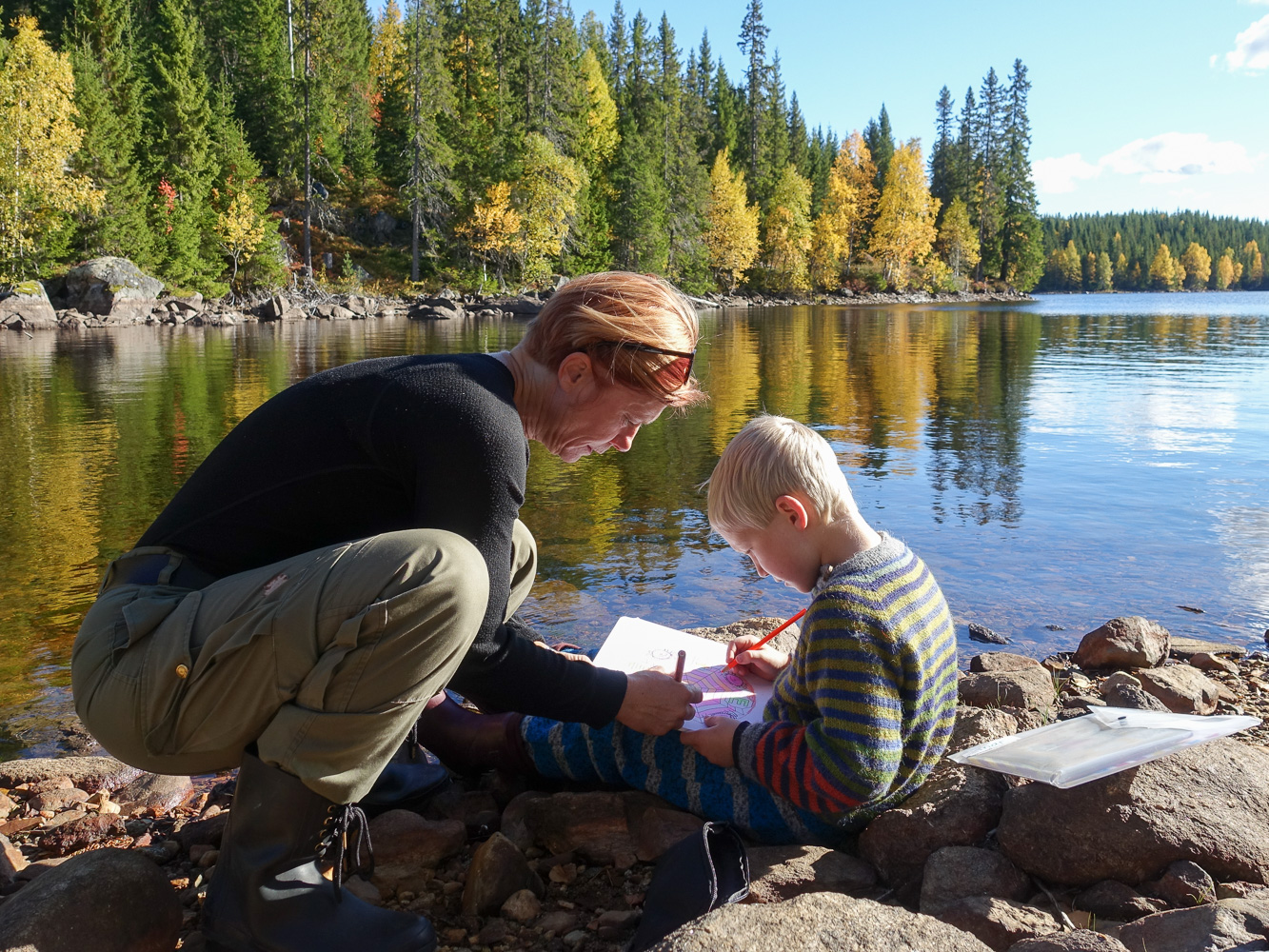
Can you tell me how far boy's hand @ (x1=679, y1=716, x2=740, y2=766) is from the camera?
2303mm

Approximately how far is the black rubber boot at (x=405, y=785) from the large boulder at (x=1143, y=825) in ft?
4.88

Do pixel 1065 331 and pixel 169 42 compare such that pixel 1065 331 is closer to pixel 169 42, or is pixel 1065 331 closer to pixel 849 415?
pixel 849 415

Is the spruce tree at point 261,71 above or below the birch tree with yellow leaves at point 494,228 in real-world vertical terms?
above

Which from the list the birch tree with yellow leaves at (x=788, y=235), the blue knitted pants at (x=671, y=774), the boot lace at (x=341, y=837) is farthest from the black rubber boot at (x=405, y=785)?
the birch tree with yellow leaves at (x=788, y=235)

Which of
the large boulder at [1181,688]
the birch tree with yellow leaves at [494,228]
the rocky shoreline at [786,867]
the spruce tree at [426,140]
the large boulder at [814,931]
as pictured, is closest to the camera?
the large boulder at [814,931]

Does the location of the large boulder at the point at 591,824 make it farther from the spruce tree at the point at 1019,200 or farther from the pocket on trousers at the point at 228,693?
the spruce tree at the point at 1019,200

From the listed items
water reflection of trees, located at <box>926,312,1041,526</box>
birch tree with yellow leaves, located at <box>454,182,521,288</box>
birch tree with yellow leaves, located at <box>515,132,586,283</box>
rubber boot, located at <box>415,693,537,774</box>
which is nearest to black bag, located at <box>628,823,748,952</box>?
rubber boot, located at <box>415,693,537,774</box>

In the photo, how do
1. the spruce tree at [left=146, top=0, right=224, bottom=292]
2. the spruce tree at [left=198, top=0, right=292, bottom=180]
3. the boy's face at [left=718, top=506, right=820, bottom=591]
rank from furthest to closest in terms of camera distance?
the spruce tree at [left=198, top=0, right=292, bottom=180] → the spruce tree at [left=146, top=0, right=224, bottom=292] → the boy's face at [left=718, top=506, right=820, bottom=591]

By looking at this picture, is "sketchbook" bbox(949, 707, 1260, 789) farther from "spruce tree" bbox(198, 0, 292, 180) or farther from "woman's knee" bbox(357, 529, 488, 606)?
"spruce tree" bbox(198, 0, 292, 180)

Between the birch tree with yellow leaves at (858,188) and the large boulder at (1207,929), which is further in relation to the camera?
the birch tree with yellow leaves at (858,188)

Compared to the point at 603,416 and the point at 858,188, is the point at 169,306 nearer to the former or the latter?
the point at 603,416

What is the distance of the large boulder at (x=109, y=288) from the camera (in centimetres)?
2927

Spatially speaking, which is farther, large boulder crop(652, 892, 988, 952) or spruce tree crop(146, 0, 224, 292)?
spruce tree crop(146, 0, 224, 292)

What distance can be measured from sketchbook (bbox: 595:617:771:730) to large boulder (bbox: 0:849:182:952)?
1.22 meters
